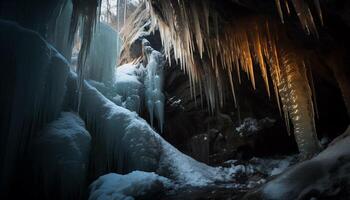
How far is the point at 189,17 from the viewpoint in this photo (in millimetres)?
6559

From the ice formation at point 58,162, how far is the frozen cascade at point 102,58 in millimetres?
5102

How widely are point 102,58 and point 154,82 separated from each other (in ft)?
7.87

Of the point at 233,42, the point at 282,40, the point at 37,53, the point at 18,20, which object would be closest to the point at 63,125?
the point at 37,53

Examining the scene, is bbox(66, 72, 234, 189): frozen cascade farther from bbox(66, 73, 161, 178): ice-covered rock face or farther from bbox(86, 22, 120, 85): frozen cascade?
bbox(86, 22, 120, 85): frozen cascade

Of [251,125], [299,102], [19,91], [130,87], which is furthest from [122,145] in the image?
[299,102]

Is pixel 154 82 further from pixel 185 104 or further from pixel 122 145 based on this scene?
pixel 122 145

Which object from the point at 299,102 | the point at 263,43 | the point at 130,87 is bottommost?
the point at 299,102

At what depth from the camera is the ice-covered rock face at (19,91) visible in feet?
22.5

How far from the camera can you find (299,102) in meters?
5.66

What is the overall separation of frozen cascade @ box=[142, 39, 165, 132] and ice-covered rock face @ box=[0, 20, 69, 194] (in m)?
5.40

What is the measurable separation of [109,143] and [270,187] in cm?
720

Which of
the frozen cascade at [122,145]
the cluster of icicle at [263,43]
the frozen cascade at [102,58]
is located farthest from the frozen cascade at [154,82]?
the cluster of icicle at [263,43]

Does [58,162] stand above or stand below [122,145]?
below

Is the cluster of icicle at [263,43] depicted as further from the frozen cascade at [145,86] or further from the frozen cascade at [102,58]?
the frozen cascade at [102,58]
